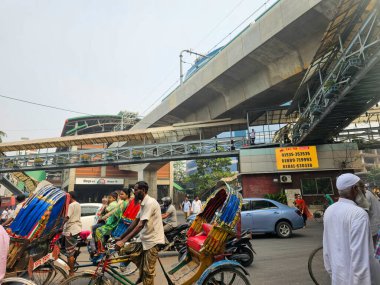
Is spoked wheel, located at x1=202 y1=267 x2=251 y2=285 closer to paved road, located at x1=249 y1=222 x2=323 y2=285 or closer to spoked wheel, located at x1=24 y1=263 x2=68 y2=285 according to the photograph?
paved road, located at x1=249 y1=222 x2=323 y2=285

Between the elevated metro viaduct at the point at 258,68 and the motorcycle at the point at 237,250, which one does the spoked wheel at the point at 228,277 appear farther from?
the elevated metro viaduct at the point at 258,68

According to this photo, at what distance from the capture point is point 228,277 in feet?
12.8

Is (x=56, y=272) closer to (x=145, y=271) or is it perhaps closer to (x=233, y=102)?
(x=145, y=271)

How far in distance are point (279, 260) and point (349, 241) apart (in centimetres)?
534

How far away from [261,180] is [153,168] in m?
13.0

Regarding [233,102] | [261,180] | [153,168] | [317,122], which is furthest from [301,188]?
[153,168]

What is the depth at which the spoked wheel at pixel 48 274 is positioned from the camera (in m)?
4.20

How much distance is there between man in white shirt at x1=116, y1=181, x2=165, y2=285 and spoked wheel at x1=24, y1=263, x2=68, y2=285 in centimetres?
130

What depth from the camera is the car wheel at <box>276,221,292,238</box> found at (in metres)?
10.6

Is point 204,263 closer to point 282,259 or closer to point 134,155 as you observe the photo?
point 282,259

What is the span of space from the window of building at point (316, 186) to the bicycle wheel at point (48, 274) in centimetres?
1657

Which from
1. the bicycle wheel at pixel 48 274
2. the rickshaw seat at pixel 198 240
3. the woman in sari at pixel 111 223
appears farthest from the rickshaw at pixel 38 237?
the rickshaw seat at pixel 198 240

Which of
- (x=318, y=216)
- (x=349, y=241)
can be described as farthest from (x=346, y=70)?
(x=318, y=216)

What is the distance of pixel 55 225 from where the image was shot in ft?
13.7
